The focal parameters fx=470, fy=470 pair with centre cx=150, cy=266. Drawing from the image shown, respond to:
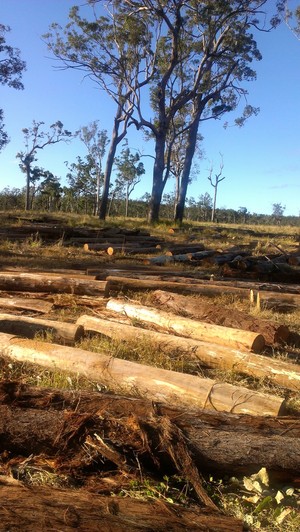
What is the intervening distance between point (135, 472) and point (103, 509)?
0.41 m

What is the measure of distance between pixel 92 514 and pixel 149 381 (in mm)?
1428

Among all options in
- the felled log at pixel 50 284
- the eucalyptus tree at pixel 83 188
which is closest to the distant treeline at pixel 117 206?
the eucalyptus tree at pixel 83 188

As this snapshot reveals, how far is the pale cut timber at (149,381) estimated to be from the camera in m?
3.20

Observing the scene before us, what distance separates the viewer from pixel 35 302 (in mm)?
6105

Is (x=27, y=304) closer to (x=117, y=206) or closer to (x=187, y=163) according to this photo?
(x=187, y=163)

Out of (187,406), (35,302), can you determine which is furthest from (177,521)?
(35,302)

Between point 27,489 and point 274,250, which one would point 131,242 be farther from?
point 27,489

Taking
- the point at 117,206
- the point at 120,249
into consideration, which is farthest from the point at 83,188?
the point at 120,249

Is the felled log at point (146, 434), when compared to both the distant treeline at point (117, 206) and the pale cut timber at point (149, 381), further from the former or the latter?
the distant treeline at point (117, 206)

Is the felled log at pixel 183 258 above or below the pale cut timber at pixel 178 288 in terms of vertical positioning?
above

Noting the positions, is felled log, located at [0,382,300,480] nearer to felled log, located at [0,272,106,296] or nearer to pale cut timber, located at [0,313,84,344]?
pale cut timber, located at [0,313,84,344]

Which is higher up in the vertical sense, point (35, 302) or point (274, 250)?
point (274, 250)

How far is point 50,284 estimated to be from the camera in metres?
6.61

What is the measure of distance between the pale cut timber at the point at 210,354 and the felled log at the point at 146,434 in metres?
0.95
